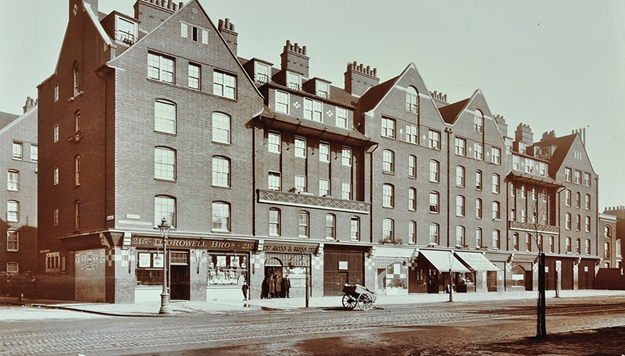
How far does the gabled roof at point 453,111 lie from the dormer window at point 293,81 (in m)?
16.0

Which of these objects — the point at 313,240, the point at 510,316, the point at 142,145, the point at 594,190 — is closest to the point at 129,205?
the point at 142,145

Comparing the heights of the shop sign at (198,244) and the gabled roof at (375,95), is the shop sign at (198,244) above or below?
below

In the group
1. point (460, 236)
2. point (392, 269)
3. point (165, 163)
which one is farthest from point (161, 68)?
point (460, 236)

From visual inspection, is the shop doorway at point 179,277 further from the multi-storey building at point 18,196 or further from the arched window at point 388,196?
the multi-storey building at point 18,196

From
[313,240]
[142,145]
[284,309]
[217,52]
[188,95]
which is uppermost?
[217,52]

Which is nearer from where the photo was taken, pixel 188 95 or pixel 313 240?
pixel 188 95

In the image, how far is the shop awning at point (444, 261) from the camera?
46.1m

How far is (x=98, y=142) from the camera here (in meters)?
33.1

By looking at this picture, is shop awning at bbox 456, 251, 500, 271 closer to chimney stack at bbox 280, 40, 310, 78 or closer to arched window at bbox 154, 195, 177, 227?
chimney stack at bbox 280, 40, 310, 78

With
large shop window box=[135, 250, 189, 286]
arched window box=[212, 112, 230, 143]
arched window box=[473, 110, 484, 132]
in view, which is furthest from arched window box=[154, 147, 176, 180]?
arched window box=[473, 110, 484, 132]

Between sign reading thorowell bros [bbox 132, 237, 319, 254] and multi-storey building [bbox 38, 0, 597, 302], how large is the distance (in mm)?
91

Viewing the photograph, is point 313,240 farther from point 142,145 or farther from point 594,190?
point 594,190

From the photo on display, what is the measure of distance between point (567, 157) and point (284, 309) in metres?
46.3

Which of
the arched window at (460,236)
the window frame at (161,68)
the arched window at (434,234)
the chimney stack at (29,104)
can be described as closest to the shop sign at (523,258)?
the arched window at (460,236)
